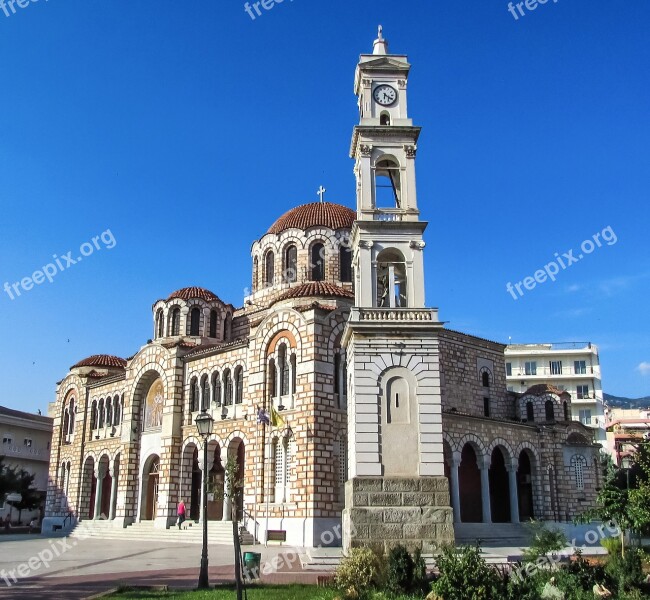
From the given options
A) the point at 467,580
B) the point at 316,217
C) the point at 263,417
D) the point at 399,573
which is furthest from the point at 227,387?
the point at 467,580

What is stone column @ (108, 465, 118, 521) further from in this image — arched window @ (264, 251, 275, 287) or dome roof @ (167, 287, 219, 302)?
arched window @ (264, 251, 275, 287)

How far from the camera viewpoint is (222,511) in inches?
1206

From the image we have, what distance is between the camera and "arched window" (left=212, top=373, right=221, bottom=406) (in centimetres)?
3162

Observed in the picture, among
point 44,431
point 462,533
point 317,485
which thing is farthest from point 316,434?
point 44,431

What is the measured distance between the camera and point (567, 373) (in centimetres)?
6025

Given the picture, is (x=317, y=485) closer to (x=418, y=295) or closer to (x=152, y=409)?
(x=418, y=295)

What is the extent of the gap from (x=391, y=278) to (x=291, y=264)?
1383cm

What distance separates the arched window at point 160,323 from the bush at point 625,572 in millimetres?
26953

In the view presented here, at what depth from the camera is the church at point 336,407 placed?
1886 centimetres

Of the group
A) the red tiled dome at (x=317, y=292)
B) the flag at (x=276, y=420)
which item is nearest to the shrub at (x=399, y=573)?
the flag at (x=276, y=420)

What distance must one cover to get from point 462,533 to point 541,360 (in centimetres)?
3566

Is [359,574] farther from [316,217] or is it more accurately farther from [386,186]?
[316,217]

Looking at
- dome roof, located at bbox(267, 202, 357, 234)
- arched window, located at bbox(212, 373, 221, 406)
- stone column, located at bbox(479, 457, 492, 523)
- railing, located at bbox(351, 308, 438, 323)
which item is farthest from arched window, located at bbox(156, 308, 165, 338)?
railing, located at bbox(351, 308, 438, 323)

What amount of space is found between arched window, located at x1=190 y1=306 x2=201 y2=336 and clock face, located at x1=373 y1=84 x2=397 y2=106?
1758cm
